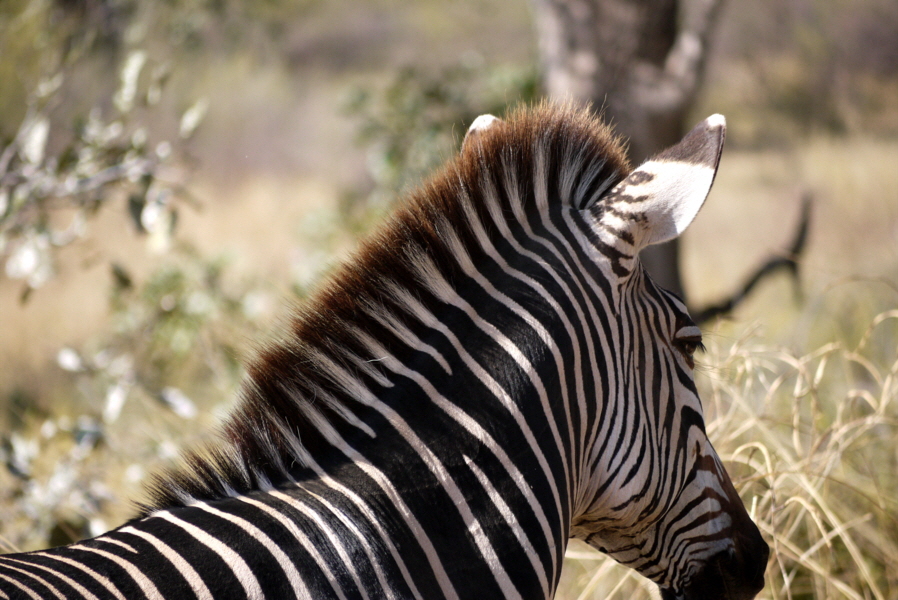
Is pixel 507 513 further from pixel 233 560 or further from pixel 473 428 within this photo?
pixel 233 560

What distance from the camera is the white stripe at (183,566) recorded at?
1.22 m

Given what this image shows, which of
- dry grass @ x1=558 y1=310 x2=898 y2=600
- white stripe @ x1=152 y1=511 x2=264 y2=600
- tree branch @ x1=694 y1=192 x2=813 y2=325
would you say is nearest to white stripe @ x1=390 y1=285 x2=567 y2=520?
white stripe @ x1=152 y1=511 x2=264 y2=600

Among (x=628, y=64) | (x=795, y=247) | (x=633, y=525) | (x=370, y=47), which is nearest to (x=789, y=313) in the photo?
(x=795, y=247)

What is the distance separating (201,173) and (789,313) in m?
10.4

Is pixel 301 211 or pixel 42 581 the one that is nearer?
pixel 42 581

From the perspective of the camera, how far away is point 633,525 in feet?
5.58

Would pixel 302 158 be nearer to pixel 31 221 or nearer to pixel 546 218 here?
pixel 31 221

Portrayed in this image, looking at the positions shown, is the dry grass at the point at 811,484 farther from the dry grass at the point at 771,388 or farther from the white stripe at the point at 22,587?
the white stripe at the point at 22,587

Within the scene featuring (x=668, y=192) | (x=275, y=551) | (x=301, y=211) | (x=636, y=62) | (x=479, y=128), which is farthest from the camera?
(x=301, y=211)

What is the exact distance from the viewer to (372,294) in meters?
1.53

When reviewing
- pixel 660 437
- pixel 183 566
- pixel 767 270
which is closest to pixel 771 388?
pixel 660 437

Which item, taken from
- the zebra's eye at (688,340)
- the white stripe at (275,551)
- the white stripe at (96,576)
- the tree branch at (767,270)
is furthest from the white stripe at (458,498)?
the tree branch at (767,270)

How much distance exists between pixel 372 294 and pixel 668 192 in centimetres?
67

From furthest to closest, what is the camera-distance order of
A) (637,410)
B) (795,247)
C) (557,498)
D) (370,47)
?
(370,47), (795,247), (637,410), (557,498)
